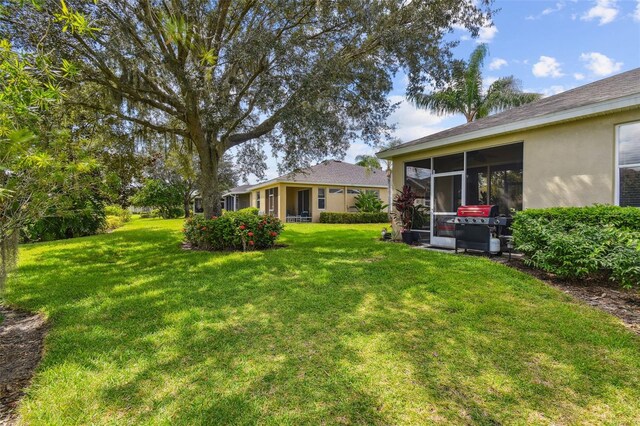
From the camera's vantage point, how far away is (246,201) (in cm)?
3497

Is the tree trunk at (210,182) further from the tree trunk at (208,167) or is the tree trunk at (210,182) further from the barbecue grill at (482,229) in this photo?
the barbecue grill at (482,229)

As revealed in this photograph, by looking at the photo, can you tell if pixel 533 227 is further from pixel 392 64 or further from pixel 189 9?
pixel 189 9

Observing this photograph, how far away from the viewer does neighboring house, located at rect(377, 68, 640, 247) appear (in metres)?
6.04

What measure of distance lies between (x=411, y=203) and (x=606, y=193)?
184 inches

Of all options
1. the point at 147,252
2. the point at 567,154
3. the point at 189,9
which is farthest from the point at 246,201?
the point at 567,154

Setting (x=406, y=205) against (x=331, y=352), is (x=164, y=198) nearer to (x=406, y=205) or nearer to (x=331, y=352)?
(x=406, y=205)

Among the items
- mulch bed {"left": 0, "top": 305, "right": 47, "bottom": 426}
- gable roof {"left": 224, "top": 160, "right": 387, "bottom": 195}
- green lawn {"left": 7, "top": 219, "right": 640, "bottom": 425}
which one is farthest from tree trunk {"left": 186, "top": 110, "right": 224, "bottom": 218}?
gable roof {"left": 224, "top": 160, "right": 387, "bottom": 195}

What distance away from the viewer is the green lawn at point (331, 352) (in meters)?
2.40

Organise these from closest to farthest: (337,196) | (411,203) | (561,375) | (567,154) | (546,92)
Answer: (561,375) → (567,154) → (411,203) → (546,92) → (337,196)

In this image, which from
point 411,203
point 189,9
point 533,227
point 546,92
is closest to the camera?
point 533,227

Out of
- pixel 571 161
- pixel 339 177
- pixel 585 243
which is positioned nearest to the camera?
pixel 585 243

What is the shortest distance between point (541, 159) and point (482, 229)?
6.48 feet

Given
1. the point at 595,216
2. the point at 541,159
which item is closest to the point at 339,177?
the point at 541,159

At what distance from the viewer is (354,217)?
21859 millimetres
